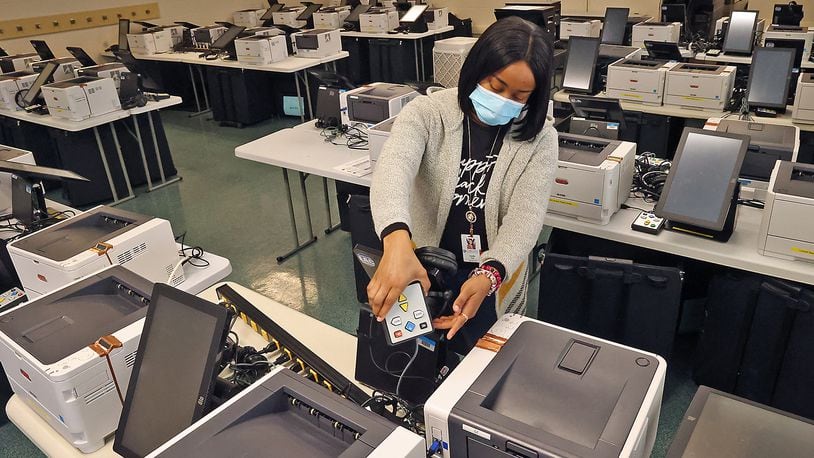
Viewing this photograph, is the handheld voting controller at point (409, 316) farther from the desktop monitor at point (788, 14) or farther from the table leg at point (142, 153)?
the desktop monitor at point (788, 14)

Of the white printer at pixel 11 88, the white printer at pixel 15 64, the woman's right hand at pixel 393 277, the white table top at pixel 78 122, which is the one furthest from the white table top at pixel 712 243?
the white printer at pixel 15 64

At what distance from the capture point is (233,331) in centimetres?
168

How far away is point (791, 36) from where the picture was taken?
5207mm

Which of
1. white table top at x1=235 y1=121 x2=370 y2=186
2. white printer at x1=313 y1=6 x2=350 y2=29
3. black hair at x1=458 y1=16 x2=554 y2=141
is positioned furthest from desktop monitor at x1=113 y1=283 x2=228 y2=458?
white printer at x1=313 y1=6 x2=350 y2=29

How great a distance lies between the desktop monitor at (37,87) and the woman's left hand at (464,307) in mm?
4884

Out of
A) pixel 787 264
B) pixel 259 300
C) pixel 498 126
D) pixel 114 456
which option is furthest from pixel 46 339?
pixel 787 264

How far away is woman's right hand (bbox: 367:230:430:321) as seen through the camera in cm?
106

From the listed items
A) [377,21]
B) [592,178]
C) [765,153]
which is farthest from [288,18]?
[765,153]

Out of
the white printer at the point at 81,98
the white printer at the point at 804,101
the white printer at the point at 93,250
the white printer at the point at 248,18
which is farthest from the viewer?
the white printer at the point at 248,18

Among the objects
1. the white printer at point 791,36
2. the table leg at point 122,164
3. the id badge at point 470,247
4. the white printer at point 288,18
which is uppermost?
the white printer at point 288,18

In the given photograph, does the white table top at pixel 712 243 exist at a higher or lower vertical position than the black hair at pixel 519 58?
lower

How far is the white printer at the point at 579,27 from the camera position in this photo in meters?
6.67

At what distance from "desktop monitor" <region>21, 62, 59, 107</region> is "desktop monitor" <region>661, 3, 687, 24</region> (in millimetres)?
5950

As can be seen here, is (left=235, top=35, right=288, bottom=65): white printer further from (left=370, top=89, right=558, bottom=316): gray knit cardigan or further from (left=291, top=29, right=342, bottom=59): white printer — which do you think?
(left=370, top=89, right=558, bottom=316): gray knit cardigan
